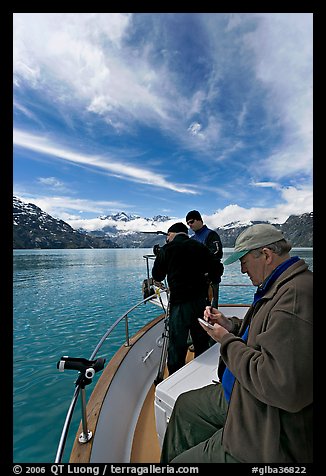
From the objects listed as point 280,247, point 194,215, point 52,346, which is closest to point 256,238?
point 280,247

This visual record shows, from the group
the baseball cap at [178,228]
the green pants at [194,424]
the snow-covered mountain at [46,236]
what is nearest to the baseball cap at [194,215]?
the baseball cap at [178,228]

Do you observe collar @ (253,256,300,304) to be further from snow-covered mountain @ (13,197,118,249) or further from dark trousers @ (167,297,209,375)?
snow-covered mountain @ (13,197,118,249)

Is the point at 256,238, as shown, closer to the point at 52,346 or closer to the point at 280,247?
the point at 280,247

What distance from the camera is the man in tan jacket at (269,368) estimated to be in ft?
2.33

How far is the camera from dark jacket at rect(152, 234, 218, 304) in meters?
2.23

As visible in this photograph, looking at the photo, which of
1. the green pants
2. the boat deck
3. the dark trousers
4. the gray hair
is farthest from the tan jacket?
the dark trousers

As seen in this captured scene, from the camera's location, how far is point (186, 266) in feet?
7.35

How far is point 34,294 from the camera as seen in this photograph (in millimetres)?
14742

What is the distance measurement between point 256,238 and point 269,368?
1.87 ft

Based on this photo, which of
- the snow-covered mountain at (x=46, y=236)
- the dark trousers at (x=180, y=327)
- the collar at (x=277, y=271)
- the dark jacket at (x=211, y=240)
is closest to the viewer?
the collar at (x=277, y=271)

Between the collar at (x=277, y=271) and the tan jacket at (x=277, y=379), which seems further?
the collar at (x=277, y=271)

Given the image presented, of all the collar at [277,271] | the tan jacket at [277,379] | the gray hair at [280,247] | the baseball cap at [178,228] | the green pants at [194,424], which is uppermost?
the baseball cap at [178,228]

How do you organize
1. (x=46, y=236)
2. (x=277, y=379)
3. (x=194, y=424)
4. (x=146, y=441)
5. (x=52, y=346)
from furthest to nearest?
(x=46, y=236), (x=52, y=346), (x=146, y=441), (x=194, y=424), (x=277, y=379)

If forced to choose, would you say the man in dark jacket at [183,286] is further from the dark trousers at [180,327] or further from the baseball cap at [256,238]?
the baseball cap at [256,238]
